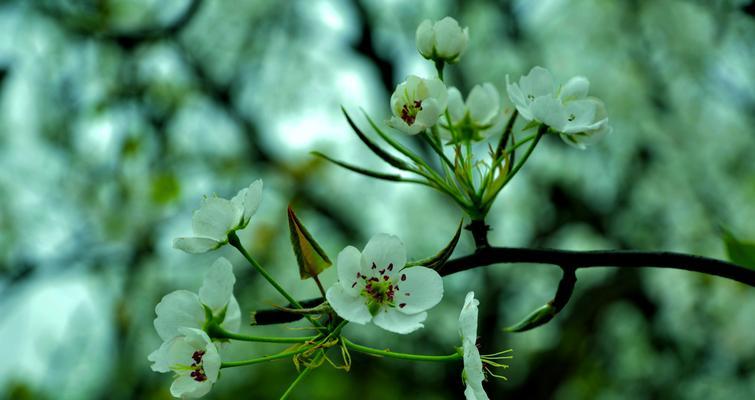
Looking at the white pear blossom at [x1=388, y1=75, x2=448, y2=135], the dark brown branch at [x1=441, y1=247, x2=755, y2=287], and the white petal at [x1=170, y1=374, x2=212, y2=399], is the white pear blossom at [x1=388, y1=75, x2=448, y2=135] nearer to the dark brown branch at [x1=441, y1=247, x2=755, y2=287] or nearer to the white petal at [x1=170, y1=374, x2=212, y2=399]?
the dark brown branch at [x1=441, y1=247, x2=755, y2=287]

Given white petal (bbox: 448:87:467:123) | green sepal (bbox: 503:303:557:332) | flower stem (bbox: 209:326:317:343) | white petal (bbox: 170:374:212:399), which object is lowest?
white petal (bbox: 170:374:212:399)

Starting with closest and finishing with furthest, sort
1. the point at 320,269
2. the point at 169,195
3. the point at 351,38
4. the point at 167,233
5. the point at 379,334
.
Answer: the point at 320,269 < the point at 169,195 < the point at 167,233 < the point at 351,38 < the point at 379,334

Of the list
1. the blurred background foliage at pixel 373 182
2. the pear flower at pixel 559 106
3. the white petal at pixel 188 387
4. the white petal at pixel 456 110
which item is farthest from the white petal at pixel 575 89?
the blurred background foliage at pixel 373 182

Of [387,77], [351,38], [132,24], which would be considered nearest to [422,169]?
[387,77]

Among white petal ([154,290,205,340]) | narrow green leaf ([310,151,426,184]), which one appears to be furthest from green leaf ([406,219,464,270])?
white petal ([154,290,205,340])

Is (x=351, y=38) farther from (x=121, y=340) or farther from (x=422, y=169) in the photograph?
(x=422, y=169)

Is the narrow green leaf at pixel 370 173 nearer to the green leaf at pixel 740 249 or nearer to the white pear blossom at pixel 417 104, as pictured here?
the white pear blossom at pixel 417 104
